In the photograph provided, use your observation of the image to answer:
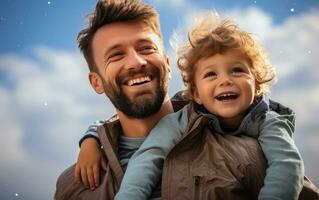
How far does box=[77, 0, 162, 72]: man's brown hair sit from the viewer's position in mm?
3654

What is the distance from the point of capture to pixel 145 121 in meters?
3.46

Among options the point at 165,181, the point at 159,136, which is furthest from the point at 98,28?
the point at 165,181

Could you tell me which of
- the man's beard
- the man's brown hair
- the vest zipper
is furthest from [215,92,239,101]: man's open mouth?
the man's brown hair

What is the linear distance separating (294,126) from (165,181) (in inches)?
34.6

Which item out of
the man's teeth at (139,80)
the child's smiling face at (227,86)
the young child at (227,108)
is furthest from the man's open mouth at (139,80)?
the child's smiling face at (227,86)

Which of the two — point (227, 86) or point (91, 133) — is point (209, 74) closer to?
point (227, 86)

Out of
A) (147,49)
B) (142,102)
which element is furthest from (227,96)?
(147,49)

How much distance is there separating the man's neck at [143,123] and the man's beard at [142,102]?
0.05 metres

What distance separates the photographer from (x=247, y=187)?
2404 mm

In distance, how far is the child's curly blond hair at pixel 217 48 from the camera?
2719 millimetres

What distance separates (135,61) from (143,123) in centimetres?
51

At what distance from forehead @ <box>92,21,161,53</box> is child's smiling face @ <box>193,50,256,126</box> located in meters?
0.92

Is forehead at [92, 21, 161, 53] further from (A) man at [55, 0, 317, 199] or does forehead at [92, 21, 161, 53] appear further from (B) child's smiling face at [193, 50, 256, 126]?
(B) child's smiling face at [193, 50, 256, 126]

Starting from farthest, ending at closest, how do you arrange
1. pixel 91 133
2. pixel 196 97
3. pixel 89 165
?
pixel 91 133
pixel 89 165
pixel 196 97
